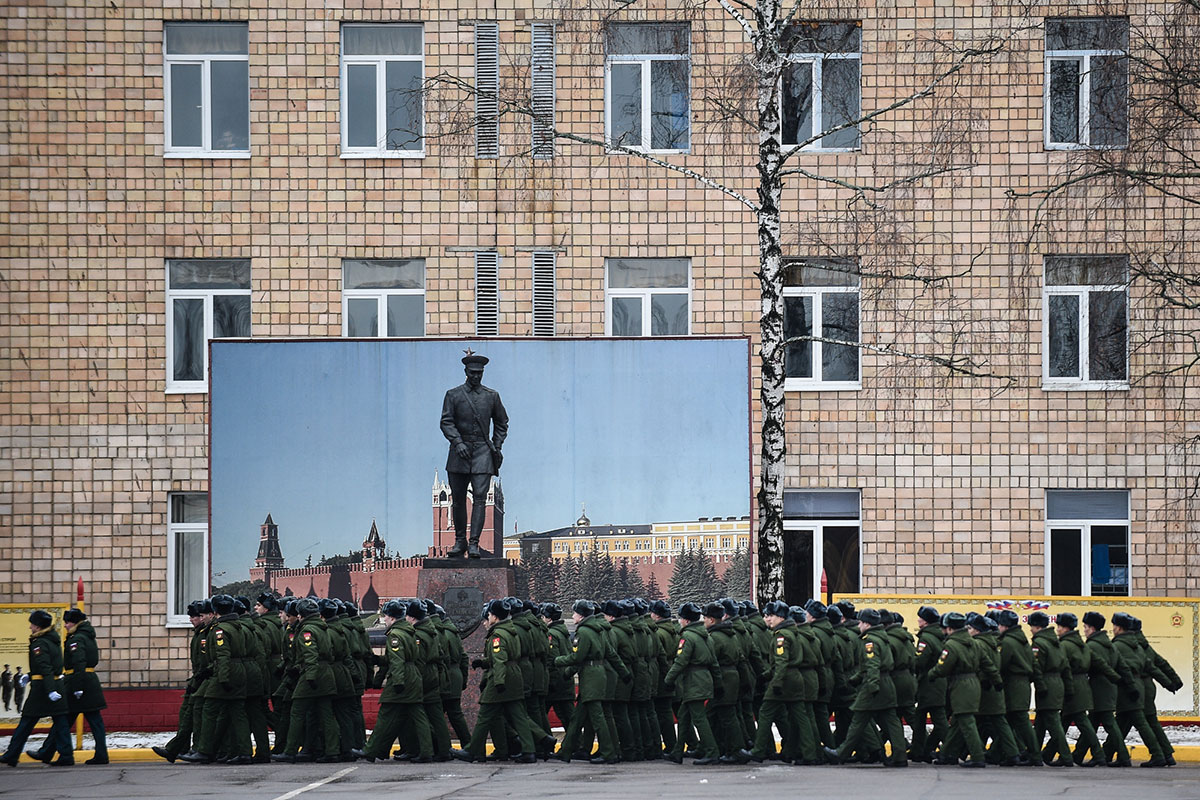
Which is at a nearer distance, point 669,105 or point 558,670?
point 558,670

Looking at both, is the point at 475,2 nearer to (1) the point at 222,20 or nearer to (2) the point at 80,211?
(1) the point at 222,20

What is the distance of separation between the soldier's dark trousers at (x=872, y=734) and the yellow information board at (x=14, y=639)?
9.03 m

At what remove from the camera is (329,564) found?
64.8 feet

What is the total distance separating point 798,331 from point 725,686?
666 centimetres

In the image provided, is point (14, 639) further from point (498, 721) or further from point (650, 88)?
point (650, 88)

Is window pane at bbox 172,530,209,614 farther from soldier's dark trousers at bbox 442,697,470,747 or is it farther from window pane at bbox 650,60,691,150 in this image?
window pane at bbox 650,60,691,150

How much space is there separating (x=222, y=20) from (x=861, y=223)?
852 cm

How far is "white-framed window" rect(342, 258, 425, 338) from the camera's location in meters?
22.5

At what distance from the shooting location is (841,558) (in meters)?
22.4

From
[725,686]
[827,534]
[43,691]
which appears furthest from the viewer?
[827,534]

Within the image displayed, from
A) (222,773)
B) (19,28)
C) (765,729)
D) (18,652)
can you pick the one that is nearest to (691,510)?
(765,729)

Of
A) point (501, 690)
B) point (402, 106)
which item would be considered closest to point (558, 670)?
point (501, 690)

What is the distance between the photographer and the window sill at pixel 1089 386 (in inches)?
872

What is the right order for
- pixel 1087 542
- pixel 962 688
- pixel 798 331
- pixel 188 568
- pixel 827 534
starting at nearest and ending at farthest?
→ pixel 962 688, pixel 1087 542, pixel 827 534, pixel 188 568, pixel 798 331
